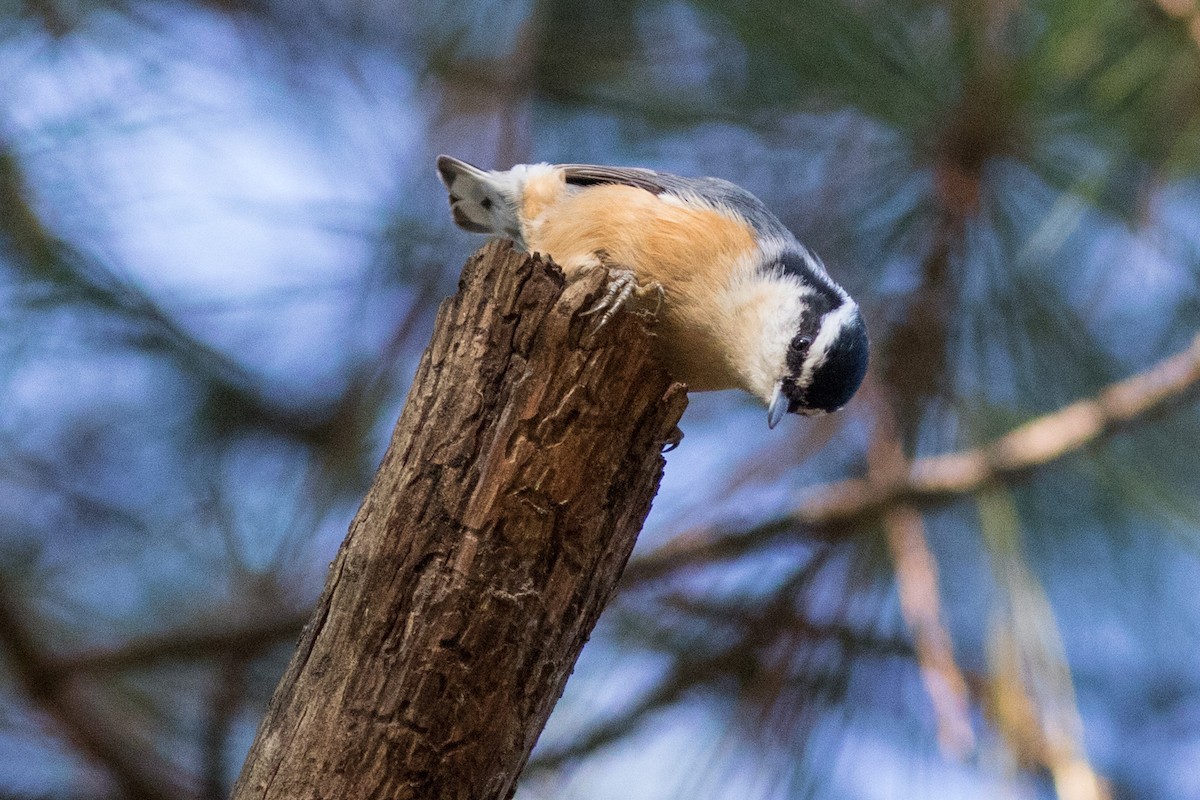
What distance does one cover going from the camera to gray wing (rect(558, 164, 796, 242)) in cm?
231

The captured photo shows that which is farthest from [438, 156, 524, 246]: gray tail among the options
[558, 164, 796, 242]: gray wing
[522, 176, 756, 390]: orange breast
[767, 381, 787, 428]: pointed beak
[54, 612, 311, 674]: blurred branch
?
[54, 612, 311, 674]: blurred branch

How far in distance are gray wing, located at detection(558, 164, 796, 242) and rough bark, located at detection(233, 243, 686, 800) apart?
81cm

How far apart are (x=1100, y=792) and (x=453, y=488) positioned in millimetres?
1632

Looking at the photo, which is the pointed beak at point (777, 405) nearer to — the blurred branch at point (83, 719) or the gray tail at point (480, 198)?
the gray tail at point (480, 198)

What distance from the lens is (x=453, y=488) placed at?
148 centimetres

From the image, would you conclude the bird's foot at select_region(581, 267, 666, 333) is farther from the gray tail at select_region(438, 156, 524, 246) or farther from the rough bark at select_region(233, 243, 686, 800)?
the gray tail at select_region(438, 156, 524, 246)

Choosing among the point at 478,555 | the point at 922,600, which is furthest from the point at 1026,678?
the point at 478,555

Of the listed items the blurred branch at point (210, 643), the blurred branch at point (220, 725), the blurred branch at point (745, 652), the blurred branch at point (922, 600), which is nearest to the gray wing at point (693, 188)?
the blurred branch at point (922, 600)

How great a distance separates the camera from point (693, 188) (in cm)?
237

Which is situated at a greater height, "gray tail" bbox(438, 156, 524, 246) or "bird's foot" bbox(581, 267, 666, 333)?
"gray tail" bbox(438, 156, 524, 246)

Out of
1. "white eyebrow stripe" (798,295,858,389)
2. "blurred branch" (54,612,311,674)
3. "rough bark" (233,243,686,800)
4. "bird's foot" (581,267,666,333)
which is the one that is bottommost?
"rough bark" (233,243,686,800)

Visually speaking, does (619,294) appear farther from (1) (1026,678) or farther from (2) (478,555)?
(1) (1026,678)

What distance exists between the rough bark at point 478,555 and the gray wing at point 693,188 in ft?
2.66

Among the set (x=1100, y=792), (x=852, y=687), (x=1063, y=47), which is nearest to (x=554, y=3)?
(x=1063, y=47)
